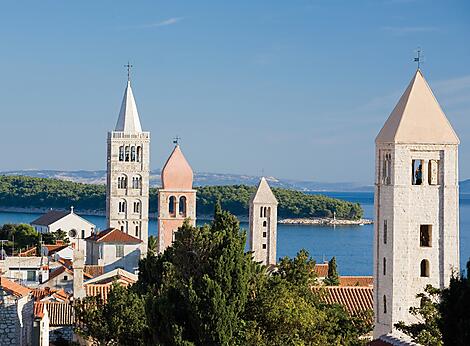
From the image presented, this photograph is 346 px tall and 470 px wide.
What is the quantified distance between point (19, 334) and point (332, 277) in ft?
71.8

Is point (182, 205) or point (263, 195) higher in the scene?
point (263, 195)

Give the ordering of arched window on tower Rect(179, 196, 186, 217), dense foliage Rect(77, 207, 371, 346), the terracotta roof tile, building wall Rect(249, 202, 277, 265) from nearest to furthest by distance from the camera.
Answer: dense foliage Rect(77, 207, 371, 346) < arched window on tower Rect(179, 196, 186, 217) < building wall Rect(249, 202, 277, 265) < the terracotta roof tile

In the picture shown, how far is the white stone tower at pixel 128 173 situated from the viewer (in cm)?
6606

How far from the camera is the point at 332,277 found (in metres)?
42.3

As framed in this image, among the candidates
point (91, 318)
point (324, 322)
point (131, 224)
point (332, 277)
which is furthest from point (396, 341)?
point (131, 224)

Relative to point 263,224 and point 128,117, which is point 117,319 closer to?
point 263,224

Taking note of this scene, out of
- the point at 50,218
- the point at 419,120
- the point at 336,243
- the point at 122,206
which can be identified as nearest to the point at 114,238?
the point at 122,206

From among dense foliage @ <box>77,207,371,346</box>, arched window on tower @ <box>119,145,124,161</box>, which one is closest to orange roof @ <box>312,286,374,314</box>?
dense foliage @ <box>77,207,371,346</box>

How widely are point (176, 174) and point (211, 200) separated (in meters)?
100

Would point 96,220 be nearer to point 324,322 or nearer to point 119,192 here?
point 119,192

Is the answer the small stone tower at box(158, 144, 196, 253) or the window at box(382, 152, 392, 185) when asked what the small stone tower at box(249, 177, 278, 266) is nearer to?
the small stone tower at box(158, 144, 196, 253)

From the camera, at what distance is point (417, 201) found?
26.7 metres

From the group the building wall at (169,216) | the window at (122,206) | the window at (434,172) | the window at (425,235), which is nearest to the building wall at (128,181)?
the window at (122,206)

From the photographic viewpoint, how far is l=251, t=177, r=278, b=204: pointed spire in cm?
5716
